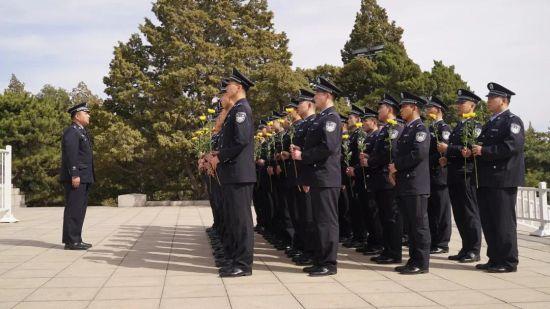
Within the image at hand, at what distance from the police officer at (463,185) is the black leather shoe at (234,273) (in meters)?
2.68

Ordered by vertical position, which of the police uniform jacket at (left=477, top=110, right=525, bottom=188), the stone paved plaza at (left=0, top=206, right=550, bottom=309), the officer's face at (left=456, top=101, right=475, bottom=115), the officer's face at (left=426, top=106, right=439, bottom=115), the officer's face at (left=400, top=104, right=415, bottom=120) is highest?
the officer's face at (left=426, top=106, right=439, bottom=115)

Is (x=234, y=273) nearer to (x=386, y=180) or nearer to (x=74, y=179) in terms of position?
(x=386, y=180)

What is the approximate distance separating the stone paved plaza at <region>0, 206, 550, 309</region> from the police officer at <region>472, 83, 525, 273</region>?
0.26 metres

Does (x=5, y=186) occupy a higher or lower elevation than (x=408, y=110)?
lower

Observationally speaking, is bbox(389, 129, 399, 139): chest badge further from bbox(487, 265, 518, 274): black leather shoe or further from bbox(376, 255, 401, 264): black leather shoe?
bbox(487, 265, 518, 274): black leather shoe

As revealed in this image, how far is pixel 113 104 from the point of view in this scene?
2241cm

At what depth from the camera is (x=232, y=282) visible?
16.8 ft

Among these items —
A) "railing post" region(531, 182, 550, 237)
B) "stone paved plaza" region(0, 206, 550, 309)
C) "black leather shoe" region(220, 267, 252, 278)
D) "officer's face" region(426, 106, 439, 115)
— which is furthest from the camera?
"railing post" region(531, 182, 550, 237)

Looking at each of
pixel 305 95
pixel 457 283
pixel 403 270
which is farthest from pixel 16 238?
pixel 457 283

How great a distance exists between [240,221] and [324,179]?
38.8 inches

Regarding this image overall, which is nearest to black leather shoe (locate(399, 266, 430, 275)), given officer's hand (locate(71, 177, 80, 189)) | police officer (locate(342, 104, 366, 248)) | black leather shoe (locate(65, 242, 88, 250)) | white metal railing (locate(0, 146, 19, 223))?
police officer (locate(342, 104, 366, 248))

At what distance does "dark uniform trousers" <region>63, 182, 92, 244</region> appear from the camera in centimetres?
756

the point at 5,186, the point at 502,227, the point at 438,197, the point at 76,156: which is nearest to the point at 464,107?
the point at 438,197

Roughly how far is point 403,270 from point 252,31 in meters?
18.4
